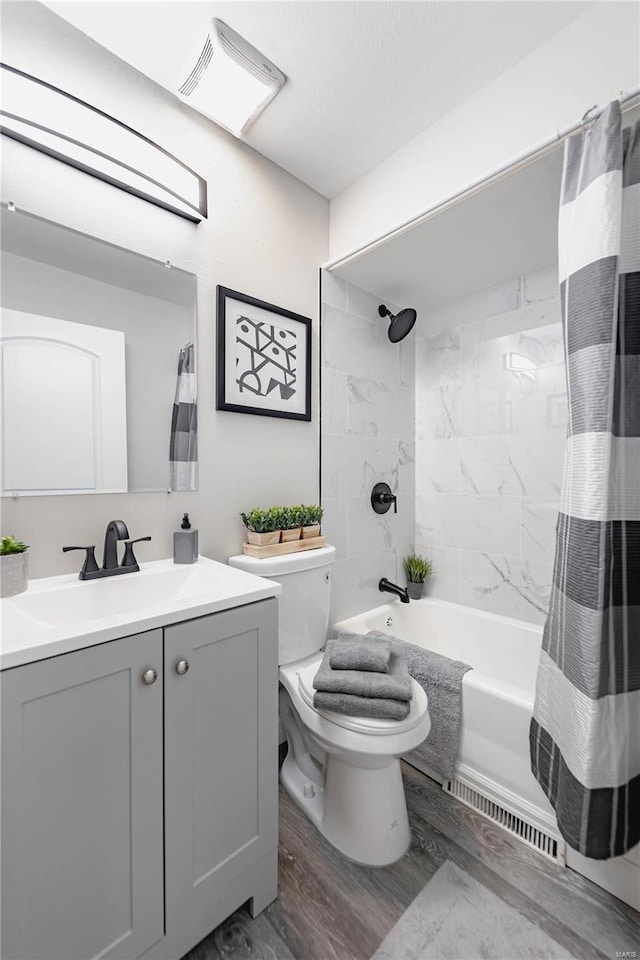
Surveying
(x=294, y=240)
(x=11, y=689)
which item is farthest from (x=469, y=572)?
(x=11, y=689)

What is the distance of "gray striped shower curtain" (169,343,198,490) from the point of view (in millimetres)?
1409

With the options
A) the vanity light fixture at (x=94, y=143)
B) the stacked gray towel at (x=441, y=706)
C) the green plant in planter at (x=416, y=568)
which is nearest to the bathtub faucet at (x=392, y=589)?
the green plant in planter at (x=416, y=568)

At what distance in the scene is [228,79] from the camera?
1.32 m

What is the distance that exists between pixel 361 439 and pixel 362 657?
3.61 ft

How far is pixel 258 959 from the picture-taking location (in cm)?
98

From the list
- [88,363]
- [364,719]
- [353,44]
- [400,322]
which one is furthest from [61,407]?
[400,322]

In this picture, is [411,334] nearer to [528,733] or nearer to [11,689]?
[528,733]

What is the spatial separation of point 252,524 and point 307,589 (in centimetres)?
32

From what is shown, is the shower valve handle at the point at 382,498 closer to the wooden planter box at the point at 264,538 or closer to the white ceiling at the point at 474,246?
the wooden planter box at the point at 264,538

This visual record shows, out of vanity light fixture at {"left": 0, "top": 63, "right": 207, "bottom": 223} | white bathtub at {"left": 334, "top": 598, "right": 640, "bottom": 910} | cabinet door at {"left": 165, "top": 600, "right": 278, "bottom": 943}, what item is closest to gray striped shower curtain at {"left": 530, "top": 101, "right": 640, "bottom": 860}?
white bathtub at {"left": 334, "top": 598, "right": 640, "bottom": 910}

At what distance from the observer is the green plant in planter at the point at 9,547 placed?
3.27 feet

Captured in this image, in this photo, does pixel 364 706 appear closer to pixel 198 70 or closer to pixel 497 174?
pixel 497 174

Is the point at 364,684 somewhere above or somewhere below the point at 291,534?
below

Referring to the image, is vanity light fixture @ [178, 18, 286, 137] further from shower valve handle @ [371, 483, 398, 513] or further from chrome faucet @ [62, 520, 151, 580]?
shower valve handle @ [371, 483, 398, 513]
